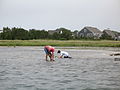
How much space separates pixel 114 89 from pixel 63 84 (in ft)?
6.71

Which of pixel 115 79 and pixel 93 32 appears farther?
pixel 93 32

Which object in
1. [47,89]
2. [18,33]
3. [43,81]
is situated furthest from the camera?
[18,33]

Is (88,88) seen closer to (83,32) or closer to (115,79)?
(115,79)

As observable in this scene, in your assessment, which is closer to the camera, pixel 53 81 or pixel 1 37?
pixel 53 81

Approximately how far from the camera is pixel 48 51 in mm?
23094

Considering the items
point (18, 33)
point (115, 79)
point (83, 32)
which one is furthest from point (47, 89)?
point (83, 32)

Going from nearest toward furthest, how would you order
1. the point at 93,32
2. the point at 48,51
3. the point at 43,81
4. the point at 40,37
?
1. the point at 43,81
2. the point at 48,51
3. the point at 40,37
4. the point at 93,32

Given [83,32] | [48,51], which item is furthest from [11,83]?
[83,32]

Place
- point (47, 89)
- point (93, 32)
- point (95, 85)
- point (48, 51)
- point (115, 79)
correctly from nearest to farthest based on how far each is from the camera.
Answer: point (47, 89) → point (95, 85) → point (115, 79) → point (48, 51) → point (93, 32)

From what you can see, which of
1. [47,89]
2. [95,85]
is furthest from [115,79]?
[47,89]

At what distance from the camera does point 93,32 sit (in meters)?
149

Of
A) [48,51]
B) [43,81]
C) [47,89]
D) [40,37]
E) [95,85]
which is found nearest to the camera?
[47,89]

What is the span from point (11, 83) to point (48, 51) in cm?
1045

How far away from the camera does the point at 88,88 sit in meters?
11.7
